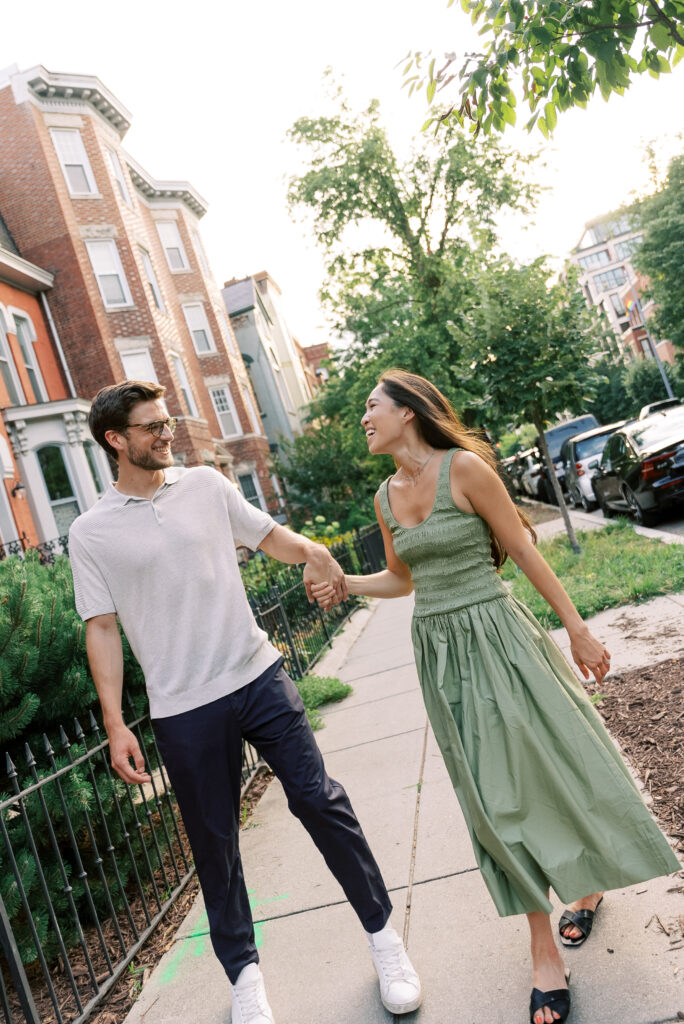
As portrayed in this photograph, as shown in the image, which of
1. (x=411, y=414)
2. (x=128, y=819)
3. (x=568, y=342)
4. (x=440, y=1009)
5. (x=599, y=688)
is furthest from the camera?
(x=568, y=342)

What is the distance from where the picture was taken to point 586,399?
41.9ft

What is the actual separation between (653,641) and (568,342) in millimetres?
7558

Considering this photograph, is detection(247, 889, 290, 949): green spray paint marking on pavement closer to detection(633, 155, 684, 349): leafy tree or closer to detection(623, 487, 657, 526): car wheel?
detection(623, 487, 657, 526): car wheel

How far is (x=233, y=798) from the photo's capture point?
2865mm

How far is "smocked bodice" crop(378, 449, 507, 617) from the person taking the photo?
8.96 ft

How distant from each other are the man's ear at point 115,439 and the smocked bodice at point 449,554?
41.8 inches

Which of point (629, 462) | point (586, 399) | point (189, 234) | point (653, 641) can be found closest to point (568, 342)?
point (586, 399)

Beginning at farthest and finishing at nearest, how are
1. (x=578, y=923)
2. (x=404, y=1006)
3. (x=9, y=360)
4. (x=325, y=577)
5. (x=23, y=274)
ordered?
(x=23, y=274)
(x=9, y=360)
(x=325, y=577)
(x=578, y=923)
(x=404, y=1006)

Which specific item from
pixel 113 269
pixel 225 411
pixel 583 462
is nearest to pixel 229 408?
pixel 225 411

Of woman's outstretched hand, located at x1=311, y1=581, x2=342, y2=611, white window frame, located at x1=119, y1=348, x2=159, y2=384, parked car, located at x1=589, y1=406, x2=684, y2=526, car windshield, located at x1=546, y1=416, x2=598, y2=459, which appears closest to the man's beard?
woman's outstretched hand, located at x1=311, y1=581, x2=342, y2=611

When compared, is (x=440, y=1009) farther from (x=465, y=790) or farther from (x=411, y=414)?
(x=411, y=414)

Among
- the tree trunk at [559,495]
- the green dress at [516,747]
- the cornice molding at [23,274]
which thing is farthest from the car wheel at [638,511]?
the cornice molding at [23,274]

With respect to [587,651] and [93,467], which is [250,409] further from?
[587,651]

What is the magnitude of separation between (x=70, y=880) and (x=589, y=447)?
17.2 meters
